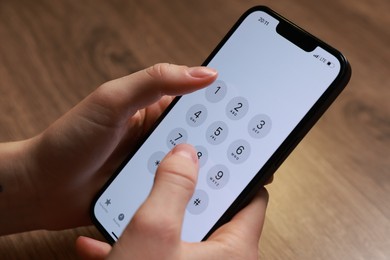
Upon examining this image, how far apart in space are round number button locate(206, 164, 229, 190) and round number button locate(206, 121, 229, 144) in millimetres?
26

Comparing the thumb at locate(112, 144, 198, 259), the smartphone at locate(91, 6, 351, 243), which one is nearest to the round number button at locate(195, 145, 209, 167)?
the smartphone at locate(91, 6, 351, 243)

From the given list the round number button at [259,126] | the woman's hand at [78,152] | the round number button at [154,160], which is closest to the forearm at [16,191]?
the woman's hand at [78,152]

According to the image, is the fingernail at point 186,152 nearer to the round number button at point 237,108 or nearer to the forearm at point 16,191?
the round number button at point 237,108

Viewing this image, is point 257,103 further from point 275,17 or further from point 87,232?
point 87,232

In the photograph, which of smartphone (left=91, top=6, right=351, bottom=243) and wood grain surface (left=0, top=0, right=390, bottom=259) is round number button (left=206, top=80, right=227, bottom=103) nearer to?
smartphone (left=91, top=6, right=351, bottom=243)

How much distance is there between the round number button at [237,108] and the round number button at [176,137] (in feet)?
0.16

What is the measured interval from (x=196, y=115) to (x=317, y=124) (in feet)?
0.52

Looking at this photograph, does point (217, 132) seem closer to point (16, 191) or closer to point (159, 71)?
point (159, 71)

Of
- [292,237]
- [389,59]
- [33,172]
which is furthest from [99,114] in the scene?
[389,59]

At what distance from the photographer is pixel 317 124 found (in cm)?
59

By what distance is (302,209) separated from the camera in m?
0.53

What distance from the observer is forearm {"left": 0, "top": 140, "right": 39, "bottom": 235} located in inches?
20.6

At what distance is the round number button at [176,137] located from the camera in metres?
0.51

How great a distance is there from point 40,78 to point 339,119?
358mm
